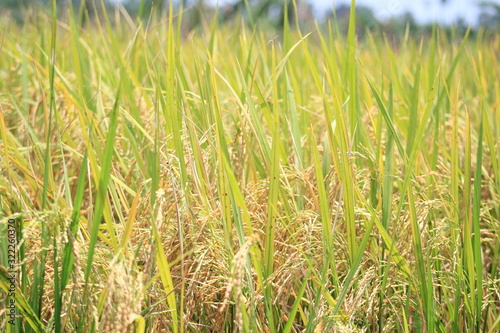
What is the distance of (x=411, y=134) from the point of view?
1024mm

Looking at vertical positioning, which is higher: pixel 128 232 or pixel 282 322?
pixel 128 232

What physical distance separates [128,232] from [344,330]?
1.11 ft

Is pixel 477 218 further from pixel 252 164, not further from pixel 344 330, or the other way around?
pixel 252 164

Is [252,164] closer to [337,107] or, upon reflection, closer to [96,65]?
[337,107]

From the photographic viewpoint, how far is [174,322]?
754 millimetres

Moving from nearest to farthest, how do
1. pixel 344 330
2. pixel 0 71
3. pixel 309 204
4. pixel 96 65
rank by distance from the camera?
pixel 344 330 → pixel 309 204 → pixel 96 65 → pixel 0 71

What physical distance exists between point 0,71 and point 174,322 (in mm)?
1910

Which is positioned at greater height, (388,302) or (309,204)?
(309,204)

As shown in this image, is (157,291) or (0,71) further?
(0,71)

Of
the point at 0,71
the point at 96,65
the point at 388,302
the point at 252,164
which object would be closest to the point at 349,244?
the point at 388,302

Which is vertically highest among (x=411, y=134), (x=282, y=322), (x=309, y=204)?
(x=411, y=134)

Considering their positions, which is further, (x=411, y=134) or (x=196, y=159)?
(x=411, y=134)

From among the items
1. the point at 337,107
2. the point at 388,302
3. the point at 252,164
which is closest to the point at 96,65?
the point at 252,164

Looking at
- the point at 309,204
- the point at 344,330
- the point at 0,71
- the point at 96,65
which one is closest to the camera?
the point at 344,330
